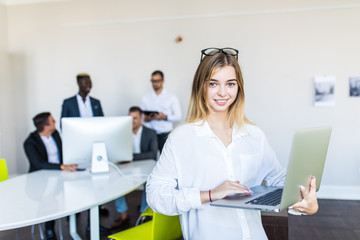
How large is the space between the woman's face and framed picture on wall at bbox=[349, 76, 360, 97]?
4.18 m

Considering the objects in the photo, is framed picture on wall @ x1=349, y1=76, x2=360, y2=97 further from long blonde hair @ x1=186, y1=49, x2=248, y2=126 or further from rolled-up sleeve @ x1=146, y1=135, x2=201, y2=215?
rolled-up sleeve @ x1=146, y1=135, x2=201, y2=215

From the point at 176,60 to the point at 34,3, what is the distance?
2652mm

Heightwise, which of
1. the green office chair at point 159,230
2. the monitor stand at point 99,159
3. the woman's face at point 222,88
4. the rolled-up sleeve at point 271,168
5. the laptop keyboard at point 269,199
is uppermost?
the woman's face at point 222,88

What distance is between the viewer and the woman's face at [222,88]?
1.23 metres

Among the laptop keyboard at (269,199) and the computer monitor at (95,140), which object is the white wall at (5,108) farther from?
the laptop keyboard at (269,199)

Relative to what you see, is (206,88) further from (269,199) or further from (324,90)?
(324,90)

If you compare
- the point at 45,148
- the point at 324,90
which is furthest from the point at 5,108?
the point at 324,90

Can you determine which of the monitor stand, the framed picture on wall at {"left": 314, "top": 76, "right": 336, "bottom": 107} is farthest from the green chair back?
the framed picture on wall at {"left": 314, "top": 76, "right": 336, "bottom": 107}

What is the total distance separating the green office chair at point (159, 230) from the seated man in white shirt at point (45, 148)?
1164mm

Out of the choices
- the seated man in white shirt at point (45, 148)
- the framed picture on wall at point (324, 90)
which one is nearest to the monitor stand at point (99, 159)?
the seated man in white shirt at point (45, 148)

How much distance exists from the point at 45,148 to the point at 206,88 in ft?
8.90

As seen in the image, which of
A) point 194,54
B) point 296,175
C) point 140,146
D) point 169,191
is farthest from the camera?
point 194,54

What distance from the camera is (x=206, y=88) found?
4.12 ft

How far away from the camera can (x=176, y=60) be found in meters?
5.27
